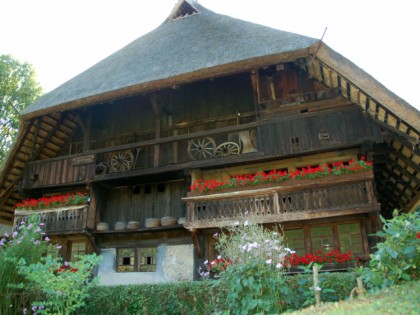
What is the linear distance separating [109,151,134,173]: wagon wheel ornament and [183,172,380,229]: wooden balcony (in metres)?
3.10

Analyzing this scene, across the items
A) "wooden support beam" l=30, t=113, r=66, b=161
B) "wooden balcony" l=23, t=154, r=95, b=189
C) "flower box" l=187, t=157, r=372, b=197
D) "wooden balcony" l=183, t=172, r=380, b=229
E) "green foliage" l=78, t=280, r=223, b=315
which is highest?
"wooden support beam" l=30, t=113, r=66, b=161

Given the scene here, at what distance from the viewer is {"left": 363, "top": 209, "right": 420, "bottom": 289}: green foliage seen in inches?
248

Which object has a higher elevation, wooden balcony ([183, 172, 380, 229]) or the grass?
wooden balcony ([183, 172, 380, 229])

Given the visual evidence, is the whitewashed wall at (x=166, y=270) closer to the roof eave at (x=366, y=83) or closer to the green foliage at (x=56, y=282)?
the green foliage at (x=56, y=282)

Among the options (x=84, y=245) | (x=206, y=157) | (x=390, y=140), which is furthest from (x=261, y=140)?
(x=84, y=245)

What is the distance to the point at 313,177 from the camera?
1181cm

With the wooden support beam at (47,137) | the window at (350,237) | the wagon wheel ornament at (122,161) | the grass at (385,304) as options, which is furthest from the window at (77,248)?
the grass at (385,304)

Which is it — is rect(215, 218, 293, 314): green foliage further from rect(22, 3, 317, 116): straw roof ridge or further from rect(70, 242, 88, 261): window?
rect(70, 242, 88, 261): window

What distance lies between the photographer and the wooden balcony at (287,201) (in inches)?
441

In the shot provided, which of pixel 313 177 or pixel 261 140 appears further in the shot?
pixel 261 140

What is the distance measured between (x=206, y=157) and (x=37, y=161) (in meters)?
7.14

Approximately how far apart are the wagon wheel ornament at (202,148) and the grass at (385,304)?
8.34 m

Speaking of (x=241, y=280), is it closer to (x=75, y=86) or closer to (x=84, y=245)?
(x=84, y=245)

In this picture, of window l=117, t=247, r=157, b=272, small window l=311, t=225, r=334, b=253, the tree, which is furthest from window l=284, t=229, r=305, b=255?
the tree
